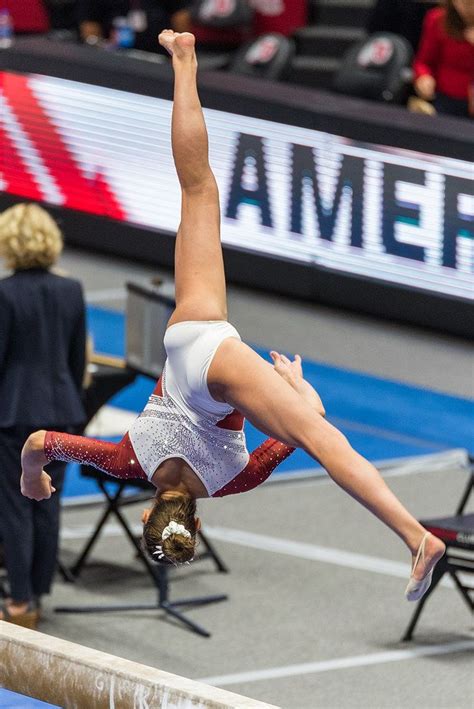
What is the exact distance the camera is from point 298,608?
692 centimetres

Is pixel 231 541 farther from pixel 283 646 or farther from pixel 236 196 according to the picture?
pixel 236 196

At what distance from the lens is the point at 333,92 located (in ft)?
37.7

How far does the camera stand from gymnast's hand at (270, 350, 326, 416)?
437cm

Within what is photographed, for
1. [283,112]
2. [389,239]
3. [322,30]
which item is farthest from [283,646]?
[322,30]

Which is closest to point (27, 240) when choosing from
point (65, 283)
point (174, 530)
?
point (65, 283)

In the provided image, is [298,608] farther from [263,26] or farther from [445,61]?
[263,26]

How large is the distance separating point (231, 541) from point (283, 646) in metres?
1.23

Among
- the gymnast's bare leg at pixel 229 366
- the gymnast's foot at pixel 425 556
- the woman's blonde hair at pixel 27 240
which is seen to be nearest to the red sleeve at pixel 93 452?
the gymnast's bare leg at pixel 229 366

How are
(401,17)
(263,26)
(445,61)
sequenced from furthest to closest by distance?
(263,26) < (401,17) < (445,61)

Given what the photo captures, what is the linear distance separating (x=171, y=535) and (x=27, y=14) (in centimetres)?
1052

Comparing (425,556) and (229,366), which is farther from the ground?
(229,366)

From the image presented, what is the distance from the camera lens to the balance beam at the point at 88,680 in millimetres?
4152

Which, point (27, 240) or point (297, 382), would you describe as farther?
point (27, 240)

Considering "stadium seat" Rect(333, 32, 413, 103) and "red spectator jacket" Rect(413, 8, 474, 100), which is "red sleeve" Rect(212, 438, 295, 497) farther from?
"stadium seat" Rect(333, 32, 413, 103)
